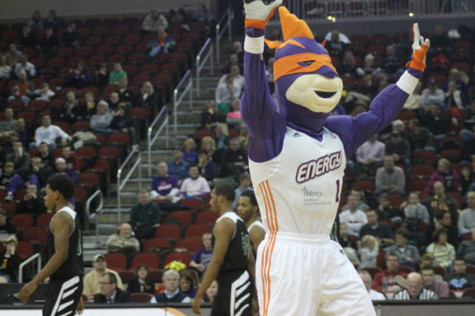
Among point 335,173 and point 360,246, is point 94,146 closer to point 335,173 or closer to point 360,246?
point 360,246

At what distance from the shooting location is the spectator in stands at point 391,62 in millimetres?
16422

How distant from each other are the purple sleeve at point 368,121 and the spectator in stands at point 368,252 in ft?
19.1

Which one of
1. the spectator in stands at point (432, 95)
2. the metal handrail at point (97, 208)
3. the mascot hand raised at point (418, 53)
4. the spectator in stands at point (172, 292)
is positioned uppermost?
the mascot hand raised at point (418, 53)

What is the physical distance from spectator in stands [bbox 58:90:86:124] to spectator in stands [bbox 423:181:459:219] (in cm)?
708

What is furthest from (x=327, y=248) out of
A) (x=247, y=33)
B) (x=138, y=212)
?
(x=138, y=212)

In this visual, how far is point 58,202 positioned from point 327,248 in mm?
2616

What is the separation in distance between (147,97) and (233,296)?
32.6ft

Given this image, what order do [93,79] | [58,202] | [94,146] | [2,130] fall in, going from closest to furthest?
[58,202]
[94,146]
[2,130]
[93,79]

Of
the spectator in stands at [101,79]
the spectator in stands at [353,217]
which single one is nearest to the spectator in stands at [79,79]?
the spectator in stands at [101,79]

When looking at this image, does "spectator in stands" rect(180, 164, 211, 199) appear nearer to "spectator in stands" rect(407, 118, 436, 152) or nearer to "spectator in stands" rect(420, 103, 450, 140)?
"spectator in stands" rect(407, 118, 436, 152)

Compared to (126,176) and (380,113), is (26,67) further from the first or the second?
(380,113)

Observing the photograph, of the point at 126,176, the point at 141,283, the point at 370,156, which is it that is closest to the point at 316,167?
the point at 141,283

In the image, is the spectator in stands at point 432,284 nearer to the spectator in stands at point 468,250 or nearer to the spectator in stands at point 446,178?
the spectator in stands at point 468,250

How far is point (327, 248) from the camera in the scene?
4621 mm
